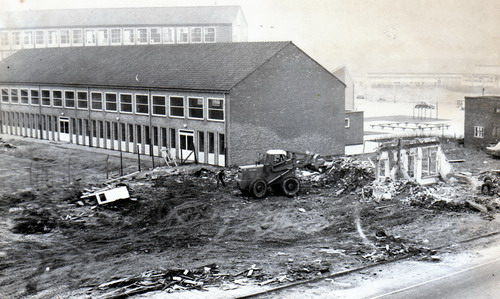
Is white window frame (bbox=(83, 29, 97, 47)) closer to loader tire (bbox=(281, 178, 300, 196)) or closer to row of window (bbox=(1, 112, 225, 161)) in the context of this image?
row of window (bbox=(1, 112, 225, 161))

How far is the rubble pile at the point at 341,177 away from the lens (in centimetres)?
3053

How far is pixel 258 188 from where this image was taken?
2870cm

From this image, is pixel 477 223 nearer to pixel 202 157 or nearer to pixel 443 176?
pixel 443 176

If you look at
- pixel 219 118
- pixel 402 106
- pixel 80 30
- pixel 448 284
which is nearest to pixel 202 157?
pixel 219 118

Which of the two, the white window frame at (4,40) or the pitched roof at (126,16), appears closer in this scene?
the pitched roof at (126,16)

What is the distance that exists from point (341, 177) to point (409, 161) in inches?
145

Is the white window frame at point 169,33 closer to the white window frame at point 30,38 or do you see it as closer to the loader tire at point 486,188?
the white window frame at point 30,38

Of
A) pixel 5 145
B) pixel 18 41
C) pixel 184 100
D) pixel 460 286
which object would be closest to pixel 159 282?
pixel 460 286

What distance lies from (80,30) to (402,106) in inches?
2010

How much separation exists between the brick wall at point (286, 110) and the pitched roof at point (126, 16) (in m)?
40.7

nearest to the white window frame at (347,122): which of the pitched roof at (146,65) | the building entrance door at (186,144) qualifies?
the pitched roof at (146,65)

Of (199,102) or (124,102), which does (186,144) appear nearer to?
(199,102)

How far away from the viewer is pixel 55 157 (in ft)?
147

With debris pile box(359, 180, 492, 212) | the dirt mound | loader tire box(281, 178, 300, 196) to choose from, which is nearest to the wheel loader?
loader tire box(281, 178, 300, 196)
